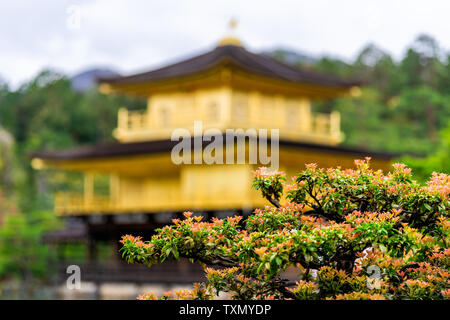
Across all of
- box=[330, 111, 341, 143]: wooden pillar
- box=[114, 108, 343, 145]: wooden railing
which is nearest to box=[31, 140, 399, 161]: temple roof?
box=[114, 108, 343, 145]: wooden railing

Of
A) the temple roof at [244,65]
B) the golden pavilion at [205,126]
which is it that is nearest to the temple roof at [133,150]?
the golden pavilion at [205,126]

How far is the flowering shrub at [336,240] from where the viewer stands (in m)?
5.48

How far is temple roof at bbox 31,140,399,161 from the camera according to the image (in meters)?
21.8

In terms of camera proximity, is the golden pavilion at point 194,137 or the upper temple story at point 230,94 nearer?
the golden pavilion at point 194,137

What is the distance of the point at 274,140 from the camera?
67.7ft

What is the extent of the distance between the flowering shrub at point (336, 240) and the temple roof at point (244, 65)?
55.7 feet

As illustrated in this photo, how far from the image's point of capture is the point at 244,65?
74.7ft

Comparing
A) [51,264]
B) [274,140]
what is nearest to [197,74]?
[274,140]

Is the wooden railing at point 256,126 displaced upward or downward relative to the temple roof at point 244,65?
downward

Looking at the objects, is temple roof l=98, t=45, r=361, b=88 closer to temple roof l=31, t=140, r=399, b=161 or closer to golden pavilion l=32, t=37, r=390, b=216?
golden pavilion l=32, t=37, r=390, b=216

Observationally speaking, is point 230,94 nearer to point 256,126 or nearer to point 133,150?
point 256,126

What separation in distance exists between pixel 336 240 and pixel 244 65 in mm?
17686

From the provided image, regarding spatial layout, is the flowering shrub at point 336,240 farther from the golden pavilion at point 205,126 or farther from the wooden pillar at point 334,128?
the wooden pillar at point 334,128

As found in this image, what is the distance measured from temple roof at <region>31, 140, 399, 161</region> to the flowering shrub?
14587 mm
